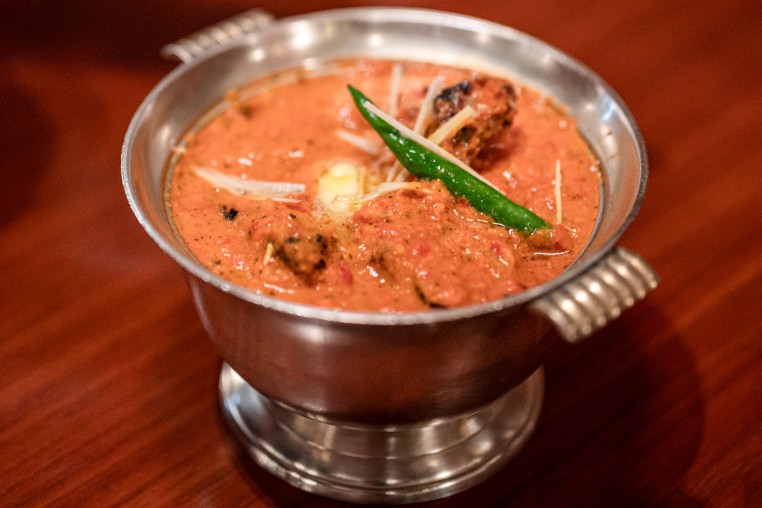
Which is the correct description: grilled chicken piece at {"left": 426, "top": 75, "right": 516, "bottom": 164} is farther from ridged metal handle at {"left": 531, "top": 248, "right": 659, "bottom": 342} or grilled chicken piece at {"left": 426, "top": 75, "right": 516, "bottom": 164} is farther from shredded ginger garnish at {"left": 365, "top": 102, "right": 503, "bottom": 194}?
ridged metal handle at {"left": 531, "top": 248, "right": 659, "bottom": 342}

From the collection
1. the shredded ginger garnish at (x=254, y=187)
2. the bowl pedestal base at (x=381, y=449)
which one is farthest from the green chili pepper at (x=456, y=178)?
the bowl pedestal base at (x=381, y=449)

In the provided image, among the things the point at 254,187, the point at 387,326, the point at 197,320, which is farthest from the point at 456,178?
the point at 197,320

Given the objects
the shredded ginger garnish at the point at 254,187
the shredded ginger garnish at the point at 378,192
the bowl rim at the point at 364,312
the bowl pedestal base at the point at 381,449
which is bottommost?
the bowl pedestal base at the point at 381,449

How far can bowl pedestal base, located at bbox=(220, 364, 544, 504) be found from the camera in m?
1.89

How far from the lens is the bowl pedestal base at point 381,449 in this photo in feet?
6.22

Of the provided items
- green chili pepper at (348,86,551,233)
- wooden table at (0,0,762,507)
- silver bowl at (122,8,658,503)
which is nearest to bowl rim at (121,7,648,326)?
silver bowl at (122,8,658,503)

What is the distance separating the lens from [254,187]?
2.09 meters

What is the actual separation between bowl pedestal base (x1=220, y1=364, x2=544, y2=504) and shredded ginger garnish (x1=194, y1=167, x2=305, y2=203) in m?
0.63

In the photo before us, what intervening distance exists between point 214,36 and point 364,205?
3.21 feet

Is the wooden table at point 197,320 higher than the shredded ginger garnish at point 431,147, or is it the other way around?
the shredded ginger garnish at point 431,147

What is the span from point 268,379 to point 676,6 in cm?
340

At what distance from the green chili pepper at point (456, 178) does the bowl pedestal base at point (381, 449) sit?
0.55 meters

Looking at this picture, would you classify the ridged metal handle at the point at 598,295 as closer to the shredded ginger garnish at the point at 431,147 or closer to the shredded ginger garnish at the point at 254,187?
the shredded ginger garnish at the point at 431,147

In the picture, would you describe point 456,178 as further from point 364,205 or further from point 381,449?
point 381,449
